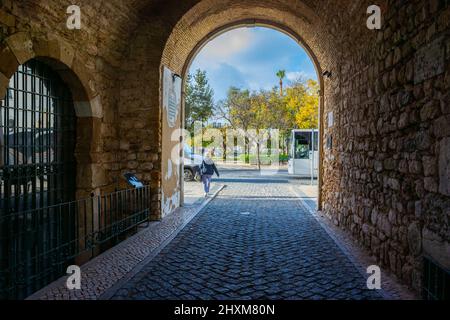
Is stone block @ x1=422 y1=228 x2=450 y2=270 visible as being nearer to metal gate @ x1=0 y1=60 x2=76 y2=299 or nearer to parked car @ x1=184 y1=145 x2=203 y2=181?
metal gate @ x1=0 y1=60 x2=76 y2=299

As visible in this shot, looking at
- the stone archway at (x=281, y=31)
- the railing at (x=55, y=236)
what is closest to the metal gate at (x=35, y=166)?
the railing at (x=55, y=236)

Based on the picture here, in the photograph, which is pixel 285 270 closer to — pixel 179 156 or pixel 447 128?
pixel 447 128

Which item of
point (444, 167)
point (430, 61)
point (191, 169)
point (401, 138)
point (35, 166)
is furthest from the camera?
point (191, 169)

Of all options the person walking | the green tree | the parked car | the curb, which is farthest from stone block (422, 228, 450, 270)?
the green tree

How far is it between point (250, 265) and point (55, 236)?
3052mm

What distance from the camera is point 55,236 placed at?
5340 millimetres

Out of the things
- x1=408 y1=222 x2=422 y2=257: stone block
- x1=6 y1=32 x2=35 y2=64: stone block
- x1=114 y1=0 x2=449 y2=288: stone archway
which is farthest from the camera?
x1=6 y1=32 x2=35 y2=64: stone block

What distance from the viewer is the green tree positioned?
29.6 metres

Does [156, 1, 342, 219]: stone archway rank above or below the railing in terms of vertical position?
above

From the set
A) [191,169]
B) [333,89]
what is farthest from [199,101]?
[333,89]

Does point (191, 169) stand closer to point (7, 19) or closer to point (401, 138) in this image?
point (7, 19)

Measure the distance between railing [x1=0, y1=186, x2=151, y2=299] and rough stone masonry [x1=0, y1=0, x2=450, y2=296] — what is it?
53cm

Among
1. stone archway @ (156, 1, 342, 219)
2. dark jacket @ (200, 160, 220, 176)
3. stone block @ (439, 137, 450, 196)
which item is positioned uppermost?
stone archway @ (156, 1, 342, 219)
